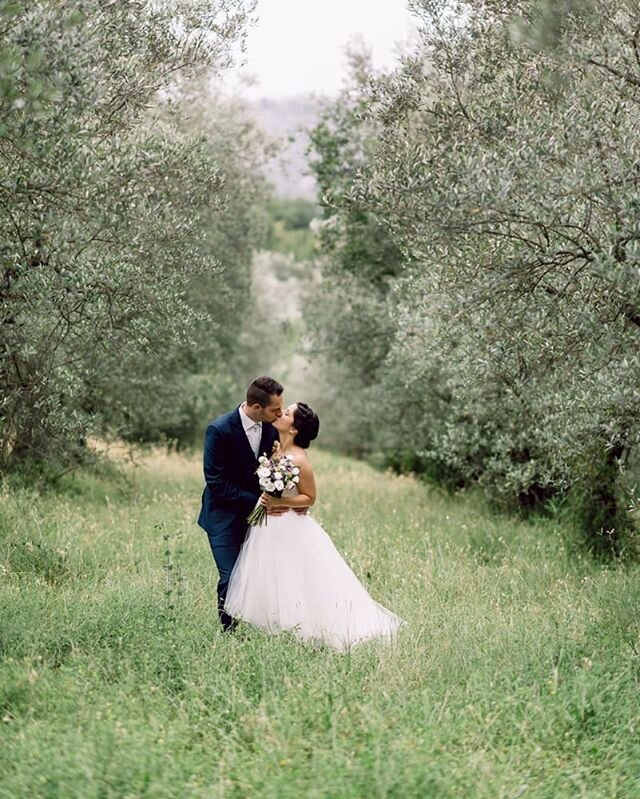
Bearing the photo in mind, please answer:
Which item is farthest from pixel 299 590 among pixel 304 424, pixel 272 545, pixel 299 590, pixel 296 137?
pixel 296 137

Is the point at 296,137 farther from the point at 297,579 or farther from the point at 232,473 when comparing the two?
the point at 297,579

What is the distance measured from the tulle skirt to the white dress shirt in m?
0.73

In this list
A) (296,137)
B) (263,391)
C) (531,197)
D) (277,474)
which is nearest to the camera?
(531,197)

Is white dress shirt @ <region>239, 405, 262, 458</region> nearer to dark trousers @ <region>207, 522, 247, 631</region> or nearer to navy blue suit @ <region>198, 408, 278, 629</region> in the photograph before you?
navy blue suit @ <region>198, 408, 278, 629</region>

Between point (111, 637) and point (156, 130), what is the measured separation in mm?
7942

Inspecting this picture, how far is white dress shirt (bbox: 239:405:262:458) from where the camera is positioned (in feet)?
27.8

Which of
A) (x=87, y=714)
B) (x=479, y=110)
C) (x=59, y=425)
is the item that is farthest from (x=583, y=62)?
(x=59, y=425)

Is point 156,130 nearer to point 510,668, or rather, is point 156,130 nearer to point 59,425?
point 59,425

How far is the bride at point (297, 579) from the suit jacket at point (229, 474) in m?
0.18

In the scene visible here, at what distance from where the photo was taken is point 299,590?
862 cm

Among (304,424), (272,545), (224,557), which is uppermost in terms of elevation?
(304,424)

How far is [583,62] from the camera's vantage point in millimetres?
7684

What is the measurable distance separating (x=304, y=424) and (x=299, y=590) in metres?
1.61

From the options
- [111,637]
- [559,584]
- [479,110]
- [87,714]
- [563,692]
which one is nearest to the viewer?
[87,714]
